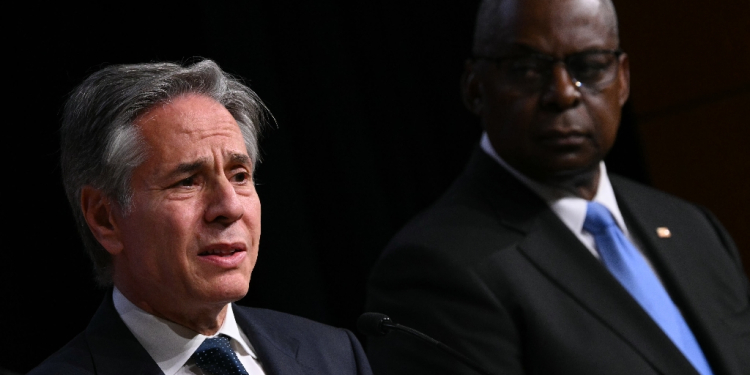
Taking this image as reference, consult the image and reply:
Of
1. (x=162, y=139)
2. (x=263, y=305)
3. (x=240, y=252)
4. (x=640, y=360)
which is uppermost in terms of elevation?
(x=162, y=139)

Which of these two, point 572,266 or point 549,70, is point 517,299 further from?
point 549,70

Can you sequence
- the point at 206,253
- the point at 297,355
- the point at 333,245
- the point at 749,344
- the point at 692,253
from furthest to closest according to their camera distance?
the point at 333,245, the point at 692,253, the point at 749,344, the point at 297,355, the point at 206,253

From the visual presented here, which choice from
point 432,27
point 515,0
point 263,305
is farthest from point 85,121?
point 432,27

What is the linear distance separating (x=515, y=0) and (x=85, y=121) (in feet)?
3.77

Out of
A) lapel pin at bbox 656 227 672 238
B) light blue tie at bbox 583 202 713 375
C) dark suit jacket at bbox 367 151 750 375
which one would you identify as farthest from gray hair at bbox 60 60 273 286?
lapel pin at bbox 656 227 672 238

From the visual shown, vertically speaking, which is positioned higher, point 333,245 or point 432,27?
point 432,27

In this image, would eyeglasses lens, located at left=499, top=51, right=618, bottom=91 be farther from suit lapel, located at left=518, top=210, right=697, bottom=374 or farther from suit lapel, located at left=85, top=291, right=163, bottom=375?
suit lapel, located at left=85, top=291, right=163, bottom=375

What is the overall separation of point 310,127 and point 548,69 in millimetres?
1105

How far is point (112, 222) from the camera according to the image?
1711 millimetres

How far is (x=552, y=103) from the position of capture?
2.35m

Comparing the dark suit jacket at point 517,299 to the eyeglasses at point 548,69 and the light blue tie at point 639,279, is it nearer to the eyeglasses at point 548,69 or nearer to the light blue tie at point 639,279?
the light blue tie at point 639,279

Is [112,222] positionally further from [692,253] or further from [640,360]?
[692,253]

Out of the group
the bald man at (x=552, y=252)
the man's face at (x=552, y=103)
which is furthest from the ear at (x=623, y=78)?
the man's face at (x=552, y=103)

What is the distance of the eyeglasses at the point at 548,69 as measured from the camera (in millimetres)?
2361
